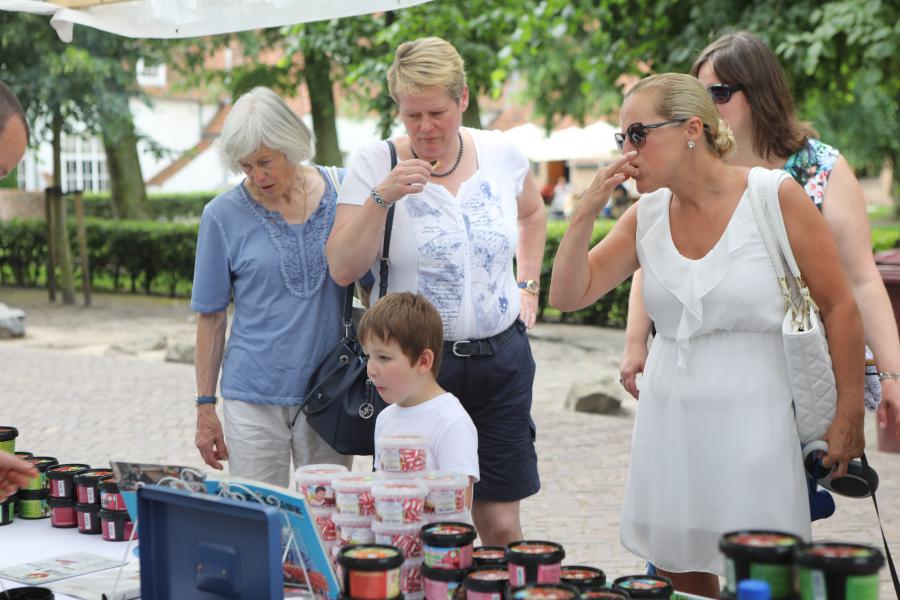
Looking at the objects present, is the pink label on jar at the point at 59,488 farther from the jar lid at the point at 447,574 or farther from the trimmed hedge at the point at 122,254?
the trimmed hedge at the point at 122,254

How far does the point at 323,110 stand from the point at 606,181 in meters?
19.1

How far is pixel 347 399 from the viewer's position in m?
3.60

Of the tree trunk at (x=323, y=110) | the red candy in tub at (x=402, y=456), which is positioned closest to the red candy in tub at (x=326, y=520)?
the red candy in tub at (x=402, y=456)

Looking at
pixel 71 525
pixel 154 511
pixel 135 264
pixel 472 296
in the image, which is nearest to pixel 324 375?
pixel 472 296

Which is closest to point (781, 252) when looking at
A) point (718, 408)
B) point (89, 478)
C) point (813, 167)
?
point (718, 408)

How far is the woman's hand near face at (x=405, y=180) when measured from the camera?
3.32 m

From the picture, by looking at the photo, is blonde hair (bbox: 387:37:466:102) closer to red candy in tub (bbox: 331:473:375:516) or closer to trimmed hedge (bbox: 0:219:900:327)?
red candy in tub (bbox: 331:473:375:516)

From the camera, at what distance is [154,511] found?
249 centimetres

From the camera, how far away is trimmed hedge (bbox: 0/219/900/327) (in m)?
19.6

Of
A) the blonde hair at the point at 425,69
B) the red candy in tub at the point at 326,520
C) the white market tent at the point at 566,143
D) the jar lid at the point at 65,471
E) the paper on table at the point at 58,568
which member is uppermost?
the white market tent at the point at 566,143

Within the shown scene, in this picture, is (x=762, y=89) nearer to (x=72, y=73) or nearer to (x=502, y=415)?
(x=502, y=415)

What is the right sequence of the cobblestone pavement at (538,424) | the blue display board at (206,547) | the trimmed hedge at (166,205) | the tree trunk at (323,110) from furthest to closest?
the trimmed hedge at (166,205) → the tree trunk at (323,110) → the cobblestone pavement at (538,424) → the blue display board at (206,547)

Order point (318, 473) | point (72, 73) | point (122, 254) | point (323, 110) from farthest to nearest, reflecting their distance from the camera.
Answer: point (323, 110), point (122, 254), point (72, 73), point (318, 473)

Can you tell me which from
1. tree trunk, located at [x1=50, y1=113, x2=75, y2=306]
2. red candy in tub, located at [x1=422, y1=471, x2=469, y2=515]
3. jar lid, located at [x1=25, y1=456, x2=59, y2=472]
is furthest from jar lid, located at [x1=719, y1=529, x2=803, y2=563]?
tree trunk, located at [x1=50, y1=113, x2=75, y2=306]
